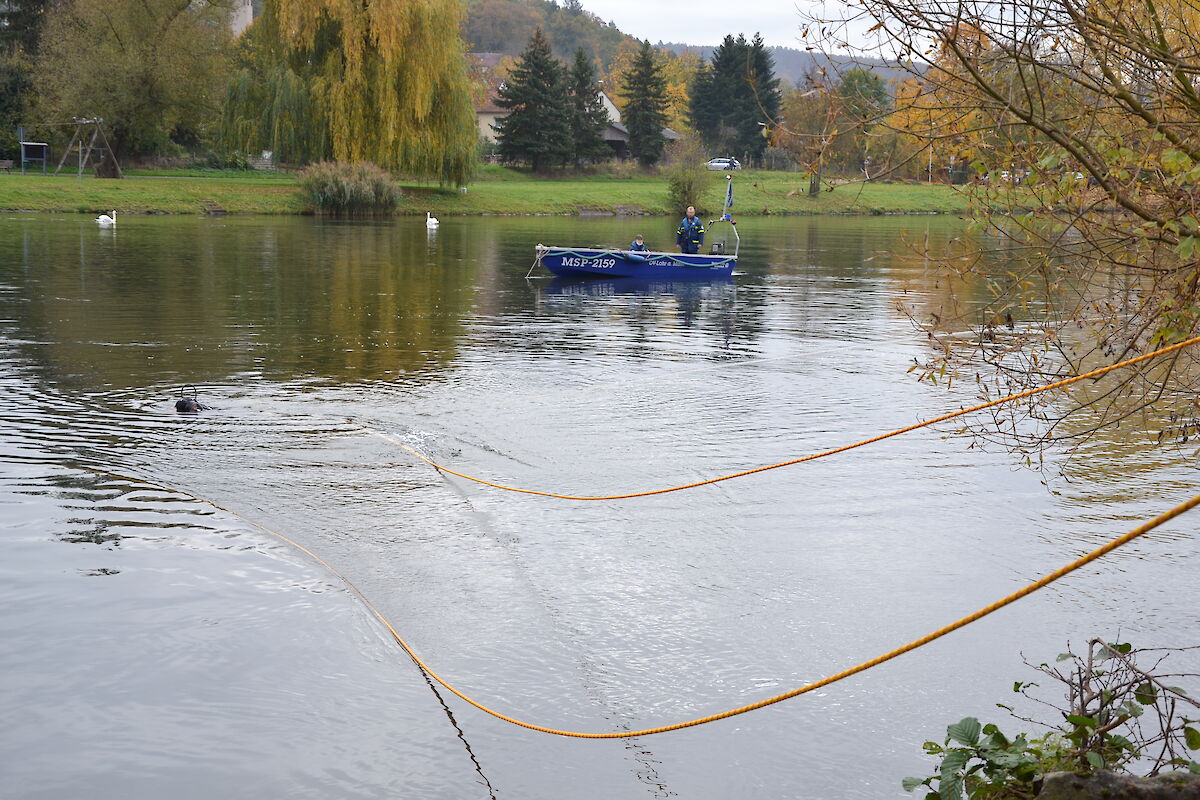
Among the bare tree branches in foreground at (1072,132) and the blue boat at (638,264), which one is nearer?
the bare tree branches in foreground at (1072,132)

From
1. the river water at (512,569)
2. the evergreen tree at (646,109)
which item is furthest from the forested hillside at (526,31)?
the river water at (512,569)

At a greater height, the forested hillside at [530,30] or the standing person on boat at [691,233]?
the forested hillside at [530,30]

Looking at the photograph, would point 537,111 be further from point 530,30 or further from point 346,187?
point 530,30

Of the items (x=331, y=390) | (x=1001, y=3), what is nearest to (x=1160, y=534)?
(x=1001, y=3)

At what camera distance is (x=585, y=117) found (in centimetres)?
7819

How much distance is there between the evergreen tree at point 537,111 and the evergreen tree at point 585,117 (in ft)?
6.45

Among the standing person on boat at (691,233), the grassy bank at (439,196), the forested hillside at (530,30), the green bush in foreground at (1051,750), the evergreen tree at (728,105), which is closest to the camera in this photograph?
the green bush in foreground at (1051,750)

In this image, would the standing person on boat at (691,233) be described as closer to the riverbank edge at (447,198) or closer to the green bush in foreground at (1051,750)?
the riverbank edge at (447,198)

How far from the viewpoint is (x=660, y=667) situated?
696 cm

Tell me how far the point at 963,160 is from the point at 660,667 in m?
3.18

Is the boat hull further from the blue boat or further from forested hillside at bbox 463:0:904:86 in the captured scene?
forested hillside at bbox 463:0:904:86

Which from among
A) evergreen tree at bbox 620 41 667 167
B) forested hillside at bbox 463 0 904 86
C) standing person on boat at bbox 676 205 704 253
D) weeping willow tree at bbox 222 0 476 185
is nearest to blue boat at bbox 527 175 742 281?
standing person on boat at bbox 676 205 704 253

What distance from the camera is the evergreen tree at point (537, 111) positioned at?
73.8 m

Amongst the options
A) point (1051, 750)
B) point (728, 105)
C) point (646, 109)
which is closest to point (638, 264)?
point (1051, 750)
